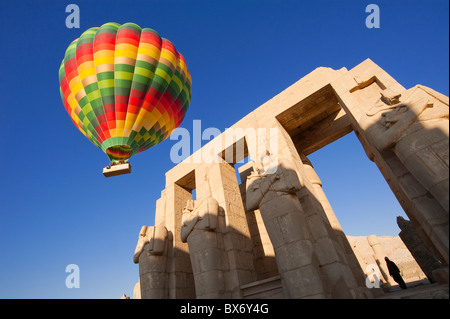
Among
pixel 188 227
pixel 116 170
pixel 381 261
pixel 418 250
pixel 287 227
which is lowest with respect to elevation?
pixel 418 250

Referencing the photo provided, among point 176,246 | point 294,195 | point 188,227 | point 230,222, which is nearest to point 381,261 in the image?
point 230,222

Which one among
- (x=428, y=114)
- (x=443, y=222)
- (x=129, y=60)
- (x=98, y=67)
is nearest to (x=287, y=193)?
(x=443, y=222)

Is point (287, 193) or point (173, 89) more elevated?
point (173, 89)

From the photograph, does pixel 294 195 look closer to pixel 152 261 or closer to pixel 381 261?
pixel 152 261

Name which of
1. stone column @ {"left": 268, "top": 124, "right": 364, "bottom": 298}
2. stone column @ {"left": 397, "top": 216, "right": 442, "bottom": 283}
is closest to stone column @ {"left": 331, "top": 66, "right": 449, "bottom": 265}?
stone column @ {"left": 268, "top": 124, "right": 364, "bottom": 298}

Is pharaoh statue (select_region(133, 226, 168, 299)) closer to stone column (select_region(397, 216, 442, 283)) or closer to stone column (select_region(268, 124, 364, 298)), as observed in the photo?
stone column (select_region(268, 124, 364, 298))

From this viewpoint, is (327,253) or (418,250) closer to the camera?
(327,253)
